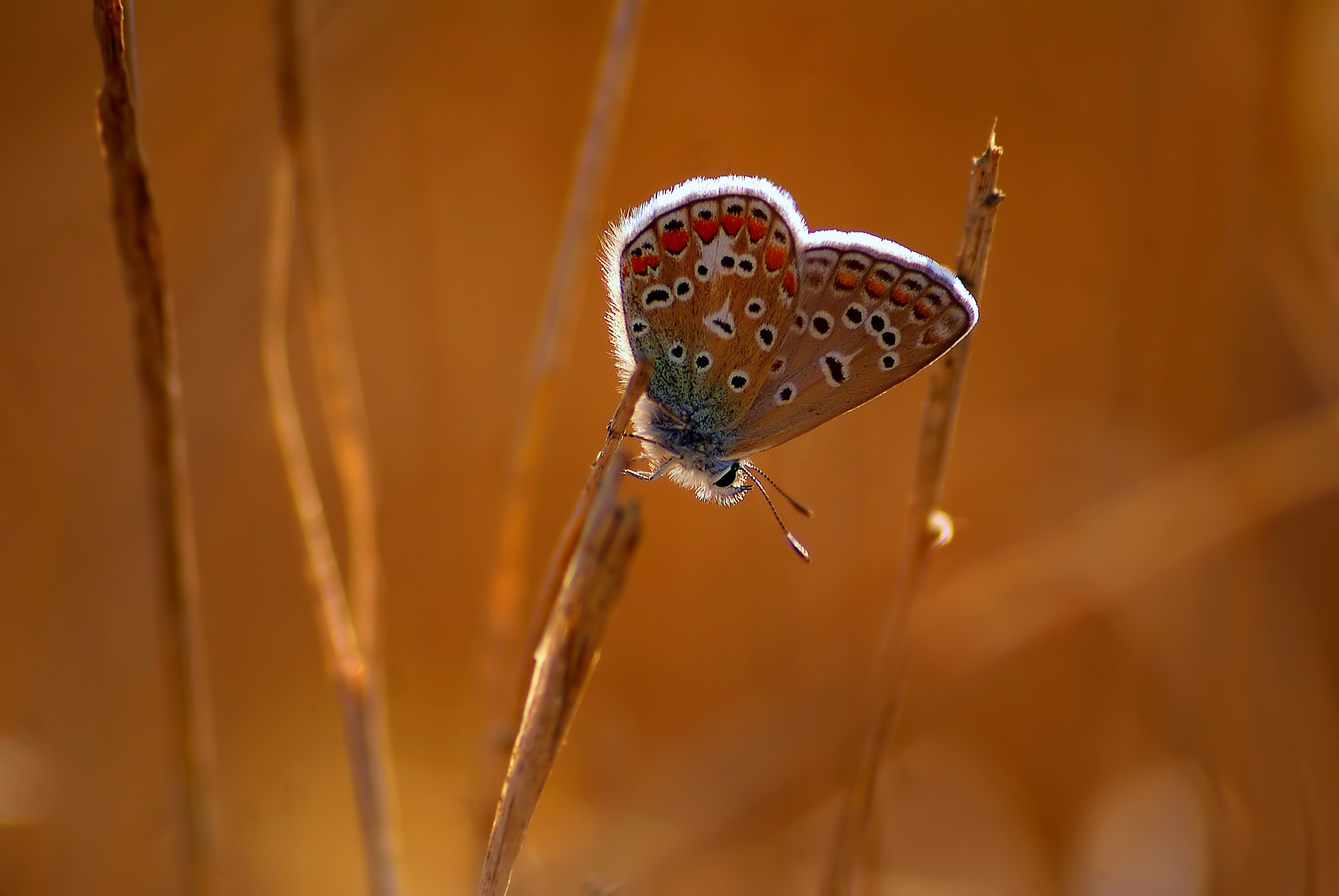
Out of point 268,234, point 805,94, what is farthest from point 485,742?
point 805,94

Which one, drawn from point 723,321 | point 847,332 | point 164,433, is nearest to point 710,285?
point 723,321

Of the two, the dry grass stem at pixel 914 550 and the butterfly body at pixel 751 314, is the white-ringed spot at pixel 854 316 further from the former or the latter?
the dry grass stem at pixel 914 550

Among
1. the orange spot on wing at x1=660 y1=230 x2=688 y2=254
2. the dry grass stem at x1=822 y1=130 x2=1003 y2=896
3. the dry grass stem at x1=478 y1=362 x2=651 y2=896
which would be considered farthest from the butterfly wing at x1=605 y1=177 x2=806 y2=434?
the dry grass stem at x1=478 y1=362 x2=651 y2=896

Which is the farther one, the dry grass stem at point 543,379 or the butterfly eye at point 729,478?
the butterfly eye at point 729,478

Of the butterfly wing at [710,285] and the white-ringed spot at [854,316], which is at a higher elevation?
the butterfly wing at [710,285]

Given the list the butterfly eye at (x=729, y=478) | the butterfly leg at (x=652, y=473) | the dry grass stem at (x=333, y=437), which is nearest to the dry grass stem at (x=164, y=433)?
the dry grass stem at (x=333, y=437)

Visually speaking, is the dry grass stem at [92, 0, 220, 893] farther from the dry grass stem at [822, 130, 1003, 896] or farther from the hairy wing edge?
the dry grass stem at [822, 130, 1003, 896]
